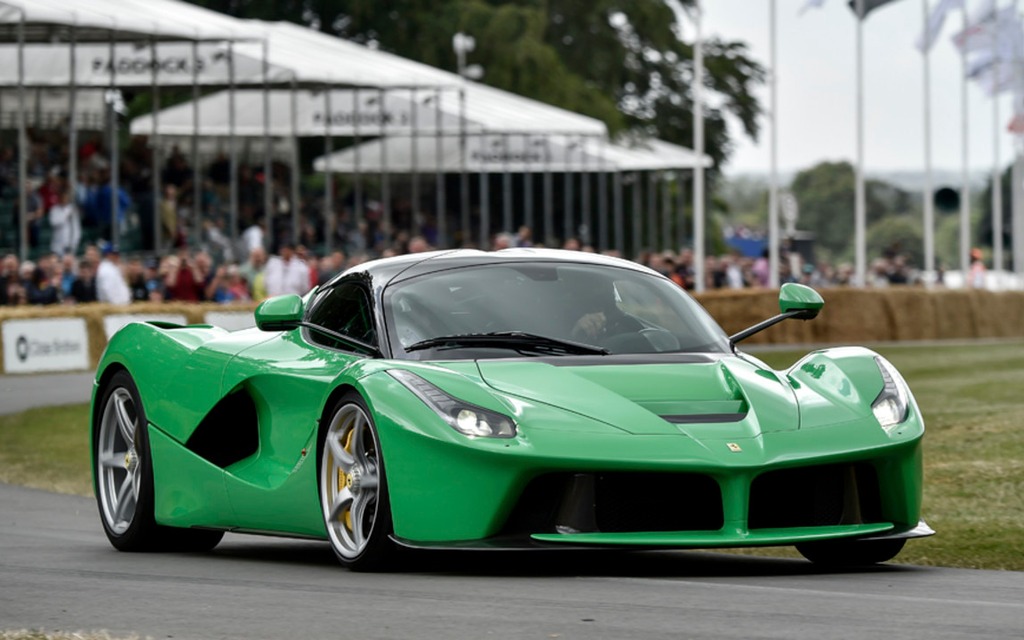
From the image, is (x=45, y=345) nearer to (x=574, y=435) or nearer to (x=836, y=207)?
(x=574, y=435)

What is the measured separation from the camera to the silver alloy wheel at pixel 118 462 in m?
9.63

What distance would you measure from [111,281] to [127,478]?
17689mm

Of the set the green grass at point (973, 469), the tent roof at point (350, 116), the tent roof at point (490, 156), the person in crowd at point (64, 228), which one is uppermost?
the tent roof at point (350, 116)

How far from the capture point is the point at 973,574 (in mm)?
7797

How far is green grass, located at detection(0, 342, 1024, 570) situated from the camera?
29.9 feet

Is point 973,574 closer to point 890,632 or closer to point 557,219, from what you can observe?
point 890,632

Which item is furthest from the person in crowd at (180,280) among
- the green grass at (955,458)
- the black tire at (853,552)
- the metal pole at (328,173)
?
the black tire at (853,552)

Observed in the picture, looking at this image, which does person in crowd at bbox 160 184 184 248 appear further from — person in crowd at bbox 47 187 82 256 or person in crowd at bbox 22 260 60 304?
person in crowd at bbox 22 260 60 304

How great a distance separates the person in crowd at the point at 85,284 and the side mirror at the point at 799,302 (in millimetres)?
18962

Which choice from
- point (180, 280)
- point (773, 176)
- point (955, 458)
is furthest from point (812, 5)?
point (955, 458)

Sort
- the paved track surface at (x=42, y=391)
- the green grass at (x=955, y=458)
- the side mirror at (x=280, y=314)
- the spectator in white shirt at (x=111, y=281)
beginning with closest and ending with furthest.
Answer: the side mirror at (x=280, y=314) → the green grass at (x=955, y=458) → the paved track surface at (x=42, y=391) → the spectator in white shirt at (x=111, y=281)

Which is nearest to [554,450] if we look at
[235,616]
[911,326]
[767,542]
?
[767,542]

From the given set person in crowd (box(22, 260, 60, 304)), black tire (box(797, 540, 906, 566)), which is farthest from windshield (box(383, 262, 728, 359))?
person in crowd (box(22, 260, 60, 304))

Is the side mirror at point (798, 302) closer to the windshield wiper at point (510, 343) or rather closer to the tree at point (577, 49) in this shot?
the windshield wiper at point (510, 343)
